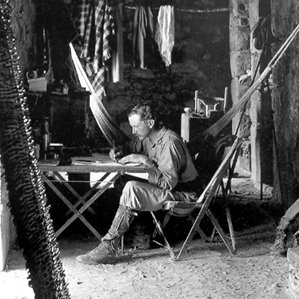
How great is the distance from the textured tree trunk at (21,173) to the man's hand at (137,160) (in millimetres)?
2928

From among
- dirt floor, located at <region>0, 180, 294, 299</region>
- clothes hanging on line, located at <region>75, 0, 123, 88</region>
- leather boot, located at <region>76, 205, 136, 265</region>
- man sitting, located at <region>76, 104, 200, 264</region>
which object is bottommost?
dirt floor, located at <region>0, 180, 294, 299</region>

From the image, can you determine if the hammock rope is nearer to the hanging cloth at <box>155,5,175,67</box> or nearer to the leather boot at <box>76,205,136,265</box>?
the leather boot at <box>76,205,136,265</box>

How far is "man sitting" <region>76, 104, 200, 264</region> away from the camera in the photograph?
395 centimetres

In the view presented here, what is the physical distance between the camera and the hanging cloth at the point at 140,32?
6344 millimetres

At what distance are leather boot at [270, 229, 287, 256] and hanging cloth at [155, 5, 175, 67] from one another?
3.14m

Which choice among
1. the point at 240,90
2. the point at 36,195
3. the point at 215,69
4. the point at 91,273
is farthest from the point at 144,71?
the point at 36,195

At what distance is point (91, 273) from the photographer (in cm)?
372

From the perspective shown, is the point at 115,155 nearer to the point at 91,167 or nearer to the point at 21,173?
the point at 91,167

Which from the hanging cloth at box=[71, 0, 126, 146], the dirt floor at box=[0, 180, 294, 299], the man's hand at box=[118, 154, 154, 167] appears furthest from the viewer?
the hanging cloth at box=[71, 0, 126, 146]

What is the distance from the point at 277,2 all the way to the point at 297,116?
1264 mm

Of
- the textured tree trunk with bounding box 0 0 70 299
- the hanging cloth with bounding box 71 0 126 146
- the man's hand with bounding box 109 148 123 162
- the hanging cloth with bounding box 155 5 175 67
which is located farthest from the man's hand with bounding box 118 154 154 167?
the textured tree trunk with bounding box 0 0 70 299

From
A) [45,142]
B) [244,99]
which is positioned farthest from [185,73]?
[45,142]

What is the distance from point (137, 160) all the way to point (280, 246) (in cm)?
133

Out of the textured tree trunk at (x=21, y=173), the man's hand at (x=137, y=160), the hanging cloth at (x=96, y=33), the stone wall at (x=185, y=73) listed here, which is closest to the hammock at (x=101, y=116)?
the hanging cloth at (x=96, y=33)
